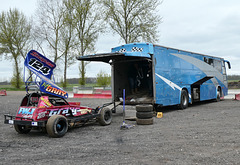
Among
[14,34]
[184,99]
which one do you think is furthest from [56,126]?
[14,34]

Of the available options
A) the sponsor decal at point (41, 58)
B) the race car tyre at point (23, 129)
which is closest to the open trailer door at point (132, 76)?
the sponsor decal at point (41, 58)

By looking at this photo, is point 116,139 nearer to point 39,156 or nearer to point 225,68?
point 39,156

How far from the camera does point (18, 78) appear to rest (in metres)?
46.9

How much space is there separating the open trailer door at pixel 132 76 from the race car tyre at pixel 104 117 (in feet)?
8.96

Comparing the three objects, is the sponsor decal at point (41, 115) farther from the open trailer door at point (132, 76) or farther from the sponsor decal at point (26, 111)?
the open trailer door at point (132, 76)

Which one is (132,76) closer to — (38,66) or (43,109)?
(38,66)

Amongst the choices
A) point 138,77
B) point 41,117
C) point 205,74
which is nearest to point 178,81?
point 138,77

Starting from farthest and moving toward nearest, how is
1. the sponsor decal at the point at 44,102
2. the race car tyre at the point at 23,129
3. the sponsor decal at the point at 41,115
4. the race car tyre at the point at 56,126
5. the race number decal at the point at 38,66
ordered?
the race car tyre at the point at 23,129 → the race number decal at the point at 38,66 → the sponsor decal at the point at 44,102 → the sponsor decal at the point at 41,115 → the race car tyre at the point at 56,126

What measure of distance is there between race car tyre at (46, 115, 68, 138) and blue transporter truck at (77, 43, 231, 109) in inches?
150

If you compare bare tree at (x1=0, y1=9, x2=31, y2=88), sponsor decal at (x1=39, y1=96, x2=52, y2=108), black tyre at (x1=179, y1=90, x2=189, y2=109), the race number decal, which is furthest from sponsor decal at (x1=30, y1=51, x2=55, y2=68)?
bare tree at (x1=0, y1=9, x2=31, y2=88)

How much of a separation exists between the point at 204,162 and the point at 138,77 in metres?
9.19

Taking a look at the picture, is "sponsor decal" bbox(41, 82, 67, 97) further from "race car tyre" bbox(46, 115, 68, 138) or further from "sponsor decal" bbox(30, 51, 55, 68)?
"race car tyre" bbox(46, 115, 68, 138)

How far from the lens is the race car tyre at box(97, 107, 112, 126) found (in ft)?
Answer: 29.7

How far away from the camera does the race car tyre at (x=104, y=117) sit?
29.7ft
